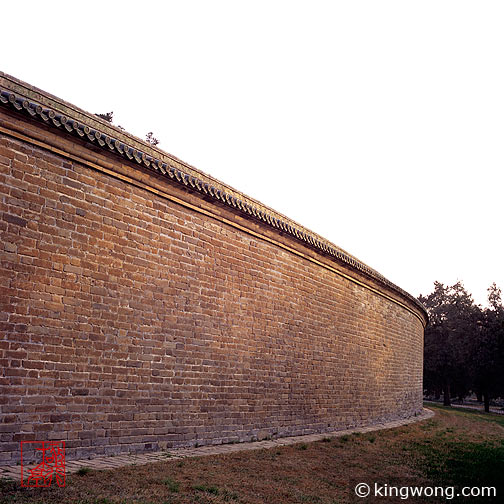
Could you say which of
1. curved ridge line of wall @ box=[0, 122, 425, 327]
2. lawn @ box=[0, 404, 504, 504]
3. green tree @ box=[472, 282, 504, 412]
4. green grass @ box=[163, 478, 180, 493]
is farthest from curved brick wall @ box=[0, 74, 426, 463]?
green tree @ box=[472, 282, 504, 412]

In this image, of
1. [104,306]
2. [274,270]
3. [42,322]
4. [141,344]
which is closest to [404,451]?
[274,270]

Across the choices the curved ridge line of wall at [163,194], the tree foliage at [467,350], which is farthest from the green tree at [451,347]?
the curved ridge line of wall at [163,194]

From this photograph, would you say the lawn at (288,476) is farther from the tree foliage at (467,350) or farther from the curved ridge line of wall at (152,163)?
the tree foliage at (467,350)

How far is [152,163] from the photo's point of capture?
8.05 meters

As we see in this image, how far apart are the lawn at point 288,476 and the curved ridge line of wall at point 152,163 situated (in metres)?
4.03

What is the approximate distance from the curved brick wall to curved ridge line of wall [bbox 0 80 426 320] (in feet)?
0.08

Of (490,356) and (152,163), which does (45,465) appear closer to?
(152,163)

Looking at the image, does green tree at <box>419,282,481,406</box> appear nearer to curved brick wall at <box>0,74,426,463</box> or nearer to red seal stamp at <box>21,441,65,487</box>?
curved brick wall at <box>0,74,426,463</box>

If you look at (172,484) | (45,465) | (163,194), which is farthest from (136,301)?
(172,484)

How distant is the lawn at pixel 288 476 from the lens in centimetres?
509

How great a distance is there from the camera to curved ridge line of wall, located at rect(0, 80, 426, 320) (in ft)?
21.3

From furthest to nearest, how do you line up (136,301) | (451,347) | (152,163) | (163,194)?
(451,347) < (163,194) < (152,163) < (136,301)

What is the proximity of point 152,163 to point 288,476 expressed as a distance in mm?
4631

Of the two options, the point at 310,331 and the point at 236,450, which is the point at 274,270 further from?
the point at 236,450
